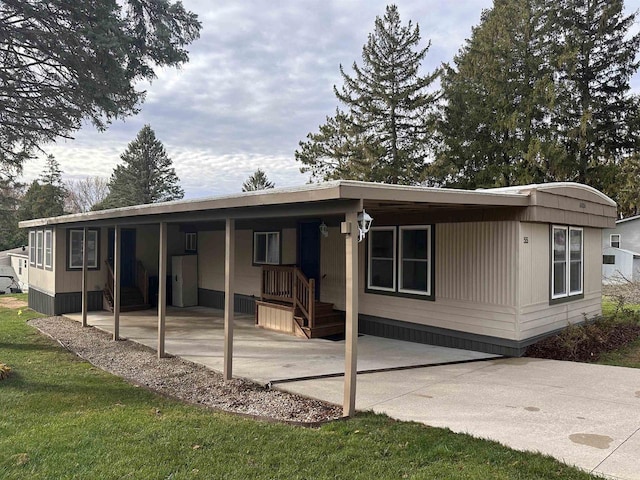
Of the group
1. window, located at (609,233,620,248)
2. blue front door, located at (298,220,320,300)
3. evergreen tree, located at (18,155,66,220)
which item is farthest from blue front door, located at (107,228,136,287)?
evergreen tree, located at (18,155,66,220)

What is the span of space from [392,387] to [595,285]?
20.1 feet

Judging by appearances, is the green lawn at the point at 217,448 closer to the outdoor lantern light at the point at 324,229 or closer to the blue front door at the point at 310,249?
the outdoor lantern light at the point at 324,229

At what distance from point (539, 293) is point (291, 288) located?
452 cm

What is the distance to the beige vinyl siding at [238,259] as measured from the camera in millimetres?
10656

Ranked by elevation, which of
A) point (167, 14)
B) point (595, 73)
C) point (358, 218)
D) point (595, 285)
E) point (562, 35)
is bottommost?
point (595, 285)

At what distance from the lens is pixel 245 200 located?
5.57m

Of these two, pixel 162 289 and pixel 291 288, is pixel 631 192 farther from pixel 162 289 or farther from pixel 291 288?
pixel 162 289

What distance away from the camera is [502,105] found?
20.5 meters

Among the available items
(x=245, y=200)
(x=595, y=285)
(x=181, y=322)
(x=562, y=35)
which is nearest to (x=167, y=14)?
(x=245, y=200)

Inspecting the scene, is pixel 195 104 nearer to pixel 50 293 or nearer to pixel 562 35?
pixel 50 293

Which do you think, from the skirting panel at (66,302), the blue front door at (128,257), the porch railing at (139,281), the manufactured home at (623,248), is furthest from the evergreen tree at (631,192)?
the skirting panel at (66,302)

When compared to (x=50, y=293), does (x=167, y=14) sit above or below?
above

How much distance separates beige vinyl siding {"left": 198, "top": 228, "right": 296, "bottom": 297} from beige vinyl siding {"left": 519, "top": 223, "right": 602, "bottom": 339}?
198 inches

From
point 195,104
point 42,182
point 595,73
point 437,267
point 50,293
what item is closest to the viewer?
point 437,267
